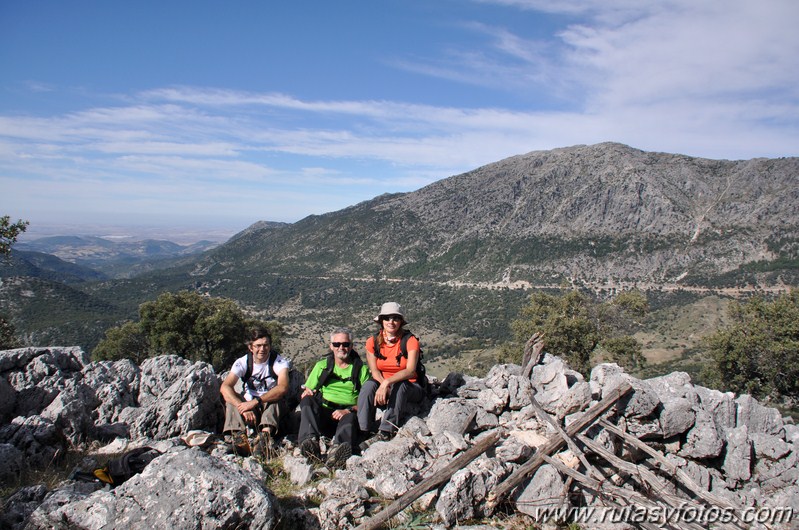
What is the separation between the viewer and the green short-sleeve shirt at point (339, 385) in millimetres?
7746

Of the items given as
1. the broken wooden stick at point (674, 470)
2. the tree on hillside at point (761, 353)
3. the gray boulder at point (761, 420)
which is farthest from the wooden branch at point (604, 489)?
the tree on hillside at point (761, 353)

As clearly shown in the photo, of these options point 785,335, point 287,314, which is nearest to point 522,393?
point 785,335

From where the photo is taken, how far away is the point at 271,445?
23.6ft

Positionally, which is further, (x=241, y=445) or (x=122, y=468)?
(x=241, y=445)

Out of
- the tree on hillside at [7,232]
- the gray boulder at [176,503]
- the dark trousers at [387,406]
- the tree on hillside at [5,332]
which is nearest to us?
the gray boulder at [176,503]

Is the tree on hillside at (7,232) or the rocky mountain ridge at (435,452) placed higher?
the tree on hillside at (7,232)

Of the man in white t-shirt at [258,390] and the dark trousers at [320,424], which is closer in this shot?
the dark trousers at [320,424]

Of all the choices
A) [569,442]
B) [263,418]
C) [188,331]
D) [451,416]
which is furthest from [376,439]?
[188,331]

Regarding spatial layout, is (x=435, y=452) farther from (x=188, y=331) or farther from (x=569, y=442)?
(x=188, y=331)

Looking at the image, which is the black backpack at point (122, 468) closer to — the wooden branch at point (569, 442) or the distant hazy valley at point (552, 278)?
the wooden branch at point (569, 442)

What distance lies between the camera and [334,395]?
25.6ft

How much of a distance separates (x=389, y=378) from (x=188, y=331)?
24.4 m

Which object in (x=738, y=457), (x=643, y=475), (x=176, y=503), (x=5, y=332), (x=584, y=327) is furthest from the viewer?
(x=584, y=327)

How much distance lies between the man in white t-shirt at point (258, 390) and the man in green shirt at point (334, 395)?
1.67 ft
